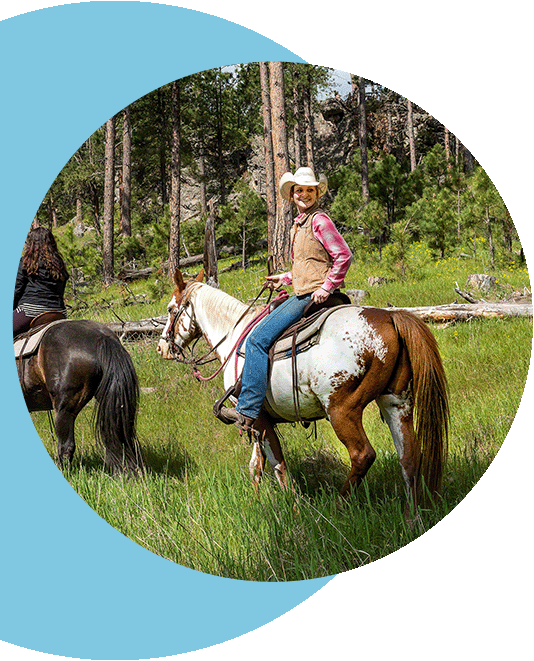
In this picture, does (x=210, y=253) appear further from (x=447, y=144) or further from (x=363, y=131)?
(x=447, y=144)

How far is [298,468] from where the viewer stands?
298 cm

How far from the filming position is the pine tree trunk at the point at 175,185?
3139 millimetres

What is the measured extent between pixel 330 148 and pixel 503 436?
1.71 metres

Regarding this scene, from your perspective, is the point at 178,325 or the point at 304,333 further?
the point at 178,325

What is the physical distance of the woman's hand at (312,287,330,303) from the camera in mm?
2664

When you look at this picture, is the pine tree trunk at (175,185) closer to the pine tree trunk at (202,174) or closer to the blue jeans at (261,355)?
the pine tree trunk at (202,174)

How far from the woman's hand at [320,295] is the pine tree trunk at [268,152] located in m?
0.46

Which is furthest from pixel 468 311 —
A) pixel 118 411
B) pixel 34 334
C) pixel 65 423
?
pixel 34 334

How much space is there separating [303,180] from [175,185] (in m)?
0.83

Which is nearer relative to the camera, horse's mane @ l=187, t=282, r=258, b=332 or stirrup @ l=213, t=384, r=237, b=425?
stirrup @ l=213, t=384, r=237, b=425

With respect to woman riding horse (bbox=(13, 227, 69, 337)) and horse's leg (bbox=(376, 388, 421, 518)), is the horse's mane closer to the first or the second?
woman riding horse (bbox=(13, 227, 69, 337))

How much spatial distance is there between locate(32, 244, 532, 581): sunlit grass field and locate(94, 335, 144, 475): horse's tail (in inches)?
2.5

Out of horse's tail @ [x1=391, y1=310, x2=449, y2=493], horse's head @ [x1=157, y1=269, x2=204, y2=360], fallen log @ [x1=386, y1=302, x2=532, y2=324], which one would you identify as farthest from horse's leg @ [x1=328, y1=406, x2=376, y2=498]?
horse's head @ [x1=157, y1=269, x2=204, y2=360]
